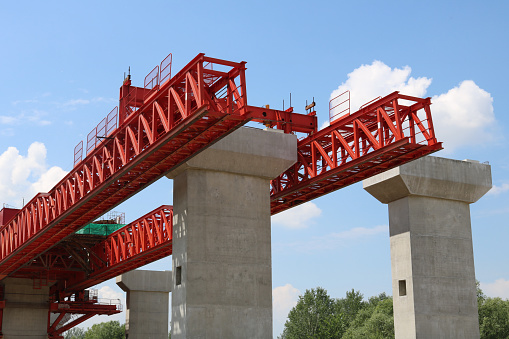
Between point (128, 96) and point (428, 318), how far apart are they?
53.5 ft

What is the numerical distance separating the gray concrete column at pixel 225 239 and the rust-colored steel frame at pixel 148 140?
1760 millimetres

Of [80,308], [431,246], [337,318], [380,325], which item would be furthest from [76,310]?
[337,318]

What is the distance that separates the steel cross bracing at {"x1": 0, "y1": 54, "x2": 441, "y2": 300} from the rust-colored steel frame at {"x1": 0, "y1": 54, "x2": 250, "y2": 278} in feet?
0.11

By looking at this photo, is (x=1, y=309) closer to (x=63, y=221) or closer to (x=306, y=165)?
(x=63, y=221)

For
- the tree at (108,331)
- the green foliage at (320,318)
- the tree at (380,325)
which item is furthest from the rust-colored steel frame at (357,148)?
the tree at (108,331)

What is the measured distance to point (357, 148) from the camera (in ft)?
82.2

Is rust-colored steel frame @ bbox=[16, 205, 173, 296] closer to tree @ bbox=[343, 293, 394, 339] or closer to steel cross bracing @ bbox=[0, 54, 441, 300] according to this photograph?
steel cross bracing @ bbox=[0, 54, 441, 300]

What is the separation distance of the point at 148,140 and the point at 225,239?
460 centimetres

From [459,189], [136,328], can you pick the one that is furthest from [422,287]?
[136,328]

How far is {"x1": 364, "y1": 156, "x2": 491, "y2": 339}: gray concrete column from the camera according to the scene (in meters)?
29.0

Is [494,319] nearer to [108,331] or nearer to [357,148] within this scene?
[357,148]

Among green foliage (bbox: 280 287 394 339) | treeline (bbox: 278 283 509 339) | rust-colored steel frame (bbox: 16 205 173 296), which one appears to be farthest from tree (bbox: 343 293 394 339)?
rust-colored steel frame (bbox: 16 205 173 296)

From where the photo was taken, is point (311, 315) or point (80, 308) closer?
point (80, 308)

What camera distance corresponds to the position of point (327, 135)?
2703 centimetres
